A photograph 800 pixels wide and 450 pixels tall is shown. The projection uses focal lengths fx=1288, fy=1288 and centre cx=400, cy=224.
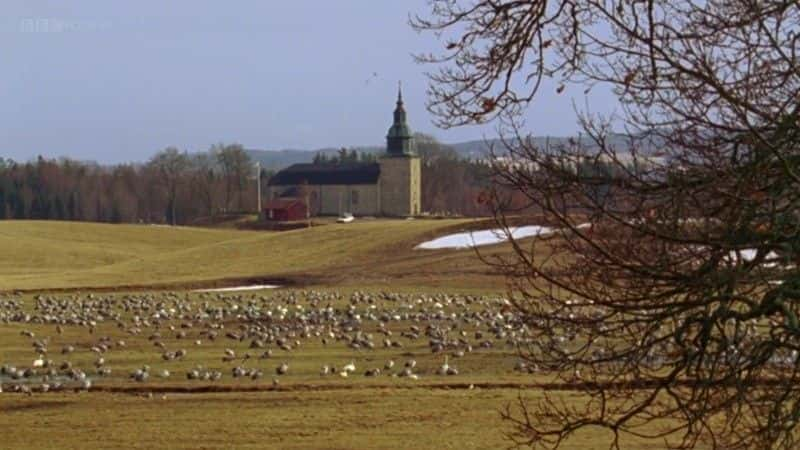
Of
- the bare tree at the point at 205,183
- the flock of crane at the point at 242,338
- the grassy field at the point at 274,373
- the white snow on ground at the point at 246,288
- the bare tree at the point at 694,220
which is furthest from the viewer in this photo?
the bare tree at the point at 205,183

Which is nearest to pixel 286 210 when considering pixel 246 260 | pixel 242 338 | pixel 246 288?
pixel 246 260

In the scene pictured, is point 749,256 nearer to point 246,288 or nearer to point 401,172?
point 246,288

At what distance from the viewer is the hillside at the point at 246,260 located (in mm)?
45969

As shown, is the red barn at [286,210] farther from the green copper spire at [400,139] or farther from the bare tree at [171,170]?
the bare tree at [171,170]

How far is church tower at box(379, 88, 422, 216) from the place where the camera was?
104m

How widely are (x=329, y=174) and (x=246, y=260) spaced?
59.2 metres

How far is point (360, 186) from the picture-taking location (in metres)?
112

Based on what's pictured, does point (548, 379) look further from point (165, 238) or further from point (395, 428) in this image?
point (165, 238)

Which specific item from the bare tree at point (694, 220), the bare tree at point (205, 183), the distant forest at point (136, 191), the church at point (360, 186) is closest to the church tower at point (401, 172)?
the church at point (360, 186)

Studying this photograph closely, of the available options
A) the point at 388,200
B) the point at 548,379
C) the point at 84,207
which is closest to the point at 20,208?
the point at 84,207

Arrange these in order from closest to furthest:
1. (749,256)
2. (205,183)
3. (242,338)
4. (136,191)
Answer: (749,256), (242,338), (205,183), (136,191)

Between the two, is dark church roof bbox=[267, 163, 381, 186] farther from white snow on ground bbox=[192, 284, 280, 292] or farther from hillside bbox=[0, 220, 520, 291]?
white snow on ground bbox=[192, 284, 280, 292]

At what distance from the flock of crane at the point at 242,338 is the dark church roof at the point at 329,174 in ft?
247

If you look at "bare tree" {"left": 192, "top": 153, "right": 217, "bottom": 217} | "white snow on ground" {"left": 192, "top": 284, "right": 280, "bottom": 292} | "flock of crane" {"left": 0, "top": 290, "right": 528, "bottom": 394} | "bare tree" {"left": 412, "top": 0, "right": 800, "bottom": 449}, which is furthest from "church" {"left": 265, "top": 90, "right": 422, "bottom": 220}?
"bare tree" {"left": 412, "top": 0, "right": 800, "bottom": 449}
